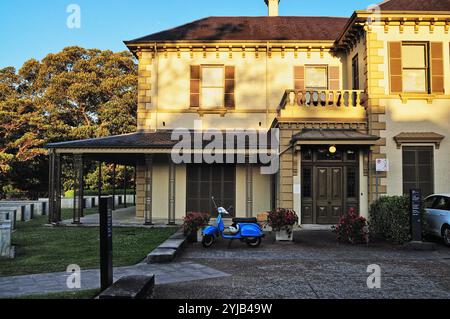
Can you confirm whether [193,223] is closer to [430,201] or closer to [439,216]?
[439,216]

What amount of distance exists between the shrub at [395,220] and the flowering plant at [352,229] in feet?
2.39

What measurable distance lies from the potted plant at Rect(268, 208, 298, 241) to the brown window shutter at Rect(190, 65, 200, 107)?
23.4ft

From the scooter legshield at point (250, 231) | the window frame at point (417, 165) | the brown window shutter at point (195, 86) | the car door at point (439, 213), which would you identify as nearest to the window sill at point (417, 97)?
the window frame at point (417, 165)

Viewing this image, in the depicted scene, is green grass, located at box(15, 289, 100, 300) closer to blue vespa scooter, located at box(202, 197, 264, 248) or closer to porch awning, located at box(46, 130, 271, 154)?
blue vespa scooter, located at box(202, 197, 264, 248)

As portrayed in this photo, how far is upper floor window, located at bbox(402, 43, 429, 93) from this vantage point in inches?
538

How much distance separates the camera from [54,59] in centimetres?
3766

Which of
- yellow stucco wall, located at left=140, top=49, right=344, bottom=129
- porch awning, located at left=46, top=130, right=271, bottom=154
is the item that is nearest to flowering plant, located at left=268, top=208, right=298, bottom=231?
porch awning, located at left=46, top=130, right=271, bottom=154

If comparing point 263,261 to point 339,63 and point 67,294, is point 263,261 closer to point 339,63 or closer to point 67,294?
point 67,294

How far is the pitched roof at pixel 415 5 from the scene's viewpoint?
14.0 m

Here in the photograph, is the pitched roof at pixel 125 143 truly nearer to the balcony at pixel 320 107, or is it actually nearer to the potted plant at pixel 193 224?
the potted plant at pixel 193 224

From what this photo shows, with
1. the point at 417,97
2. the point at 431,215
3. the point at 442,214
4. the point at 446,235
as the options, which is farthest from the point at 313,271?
the point at 417,97

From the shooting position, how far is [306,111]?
13.7 meters

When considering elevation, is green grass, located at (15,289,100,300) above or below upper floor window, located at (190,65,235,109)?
below
